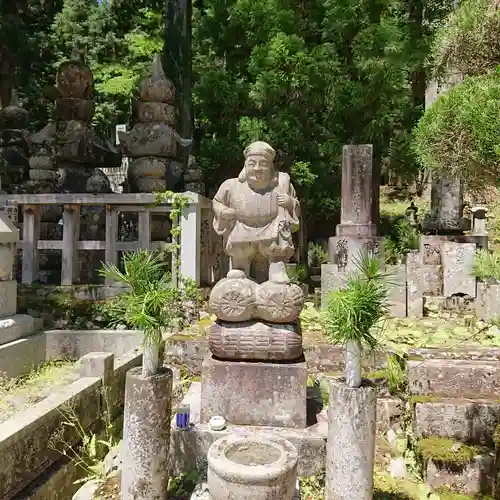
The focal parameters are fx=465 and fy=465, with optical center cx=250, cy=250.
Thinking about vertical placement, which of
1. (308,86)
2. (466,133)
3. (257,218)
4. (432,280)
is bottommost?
(432,280)

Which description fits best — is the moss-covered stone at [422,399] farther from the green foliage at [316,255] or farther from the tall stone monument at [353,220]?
the green foliage at [316,255]

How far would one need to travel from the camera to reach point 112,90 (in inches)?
699

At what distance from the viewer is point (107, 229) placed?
7637mm

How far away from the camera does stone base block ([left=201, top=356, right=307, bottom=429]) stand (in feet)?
13.3

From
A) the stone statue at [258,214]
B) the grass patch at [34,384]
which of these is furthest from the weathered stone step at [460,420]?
the grass patch at [34,384]

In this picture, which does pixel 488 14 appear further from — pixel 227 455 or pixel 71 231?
pixel 71 231

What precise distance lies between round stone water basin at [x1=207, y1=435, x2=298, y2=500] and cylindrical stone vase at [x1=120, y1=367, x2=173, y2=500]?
0.49 meters

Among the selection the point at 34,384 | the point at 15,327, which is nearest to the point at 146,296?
the point at 34,384

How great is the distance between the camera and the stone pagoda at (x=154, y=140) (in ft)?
28.2

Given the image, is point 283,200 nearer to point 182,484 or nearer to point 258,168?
point 258,168

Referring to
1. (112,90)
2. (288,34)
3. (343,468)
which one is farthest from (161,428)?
(112,90)

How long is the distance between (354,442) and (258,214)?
7.33 ft

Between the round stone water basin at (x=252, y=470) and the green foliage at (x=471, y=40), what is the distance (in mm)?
3870

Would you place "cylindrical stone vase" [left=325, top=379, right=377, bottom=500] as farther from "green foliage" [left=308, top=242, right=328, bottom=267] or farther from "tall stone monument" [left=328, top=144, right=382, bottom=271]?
"green foliage" [left=308, top=242, right=328, bottom=267]
